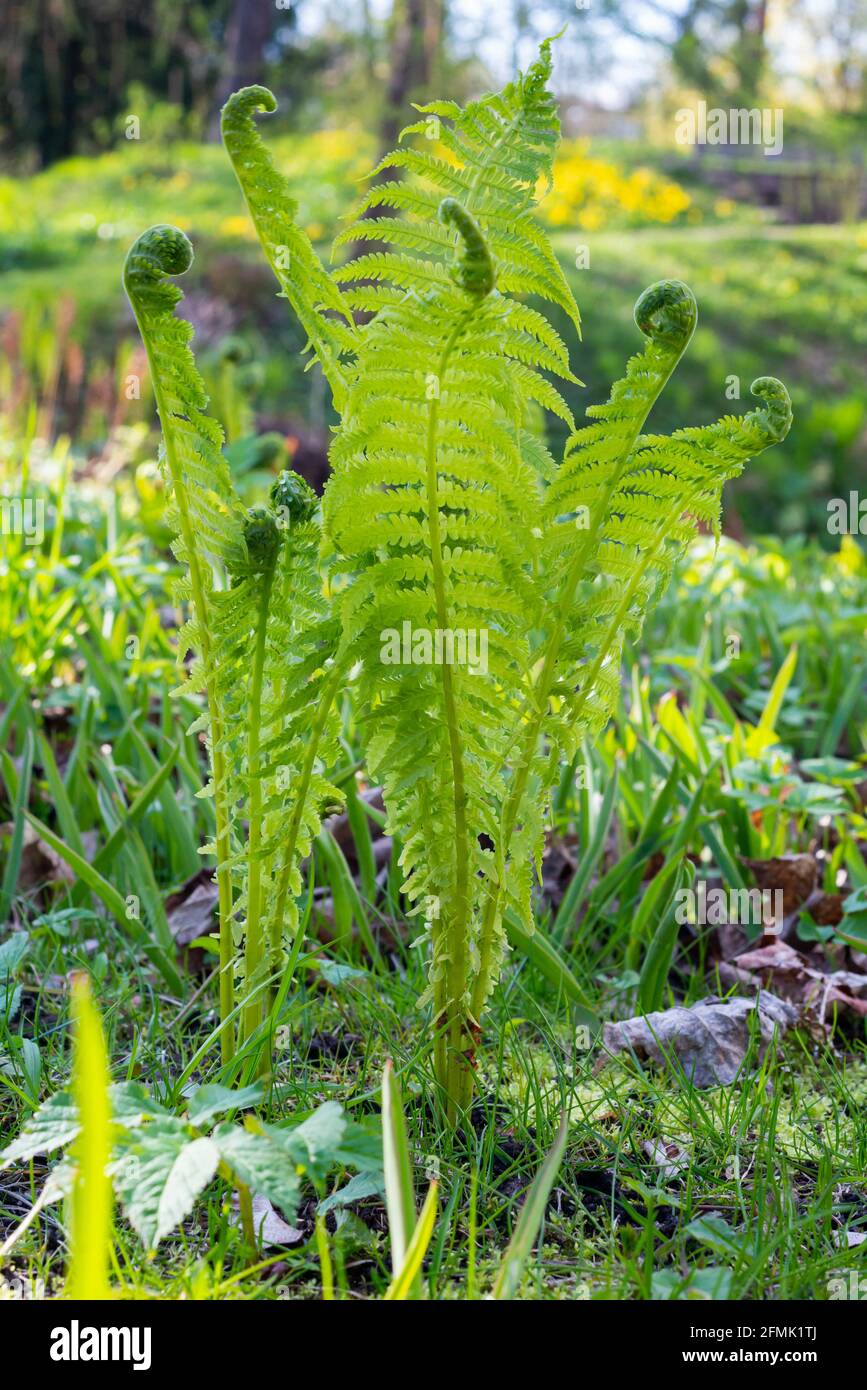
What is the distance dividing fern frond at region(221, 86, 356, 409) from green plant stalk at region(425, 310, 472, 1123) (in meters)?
0.17

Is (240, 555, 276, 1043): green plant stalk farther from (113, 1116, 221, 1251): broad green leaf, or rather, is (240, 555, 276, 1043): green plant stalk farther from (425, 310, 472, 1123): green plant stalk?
(113, 1116, 221, 1251): broad green leaf

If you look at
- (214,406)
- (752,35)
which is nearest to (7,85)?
(752,35)

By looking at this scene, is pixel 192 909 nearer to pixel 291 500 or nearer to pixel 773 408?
pixel 291 500

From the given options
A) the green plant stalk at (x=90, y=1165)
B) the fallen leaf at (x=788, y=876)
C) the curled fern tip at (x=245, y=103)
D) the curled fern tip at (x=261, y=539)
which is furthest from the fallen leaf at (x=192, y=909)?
the curled fern tip at (x=245, y=103)

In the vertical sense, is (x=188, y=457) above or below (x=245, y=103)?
below

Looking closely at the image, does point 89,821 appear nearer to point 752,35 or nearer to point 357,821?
point 357,821

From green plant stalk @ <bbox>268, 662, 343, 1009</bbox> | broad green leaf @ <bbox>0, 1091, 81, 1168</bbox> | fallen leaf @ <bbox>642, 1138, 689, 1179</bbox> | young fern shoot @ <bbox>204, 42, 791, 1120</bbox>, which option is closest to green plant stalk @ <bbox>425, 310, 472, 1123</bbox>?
young fern shoot @ <bbox>204, 42, 791, 1120</bbox>

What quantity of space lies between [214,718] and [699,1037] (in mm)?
849

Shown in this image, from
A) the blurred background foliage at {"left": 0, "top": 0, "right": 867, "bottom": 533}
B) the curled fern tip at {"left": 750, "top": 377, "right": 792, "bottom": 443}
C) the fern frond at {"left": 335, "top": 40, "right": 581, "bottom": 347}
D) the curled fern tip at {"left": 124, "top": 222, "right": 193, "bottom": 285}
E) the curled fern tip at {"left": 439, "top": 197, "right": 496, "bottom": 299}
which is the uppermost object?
the blurred background foliage at {"left": 0, "top": 0, "right": 867, "bottom": 533}

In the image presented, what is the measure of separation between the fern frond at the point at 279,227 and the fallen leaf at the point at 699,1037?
1.02m

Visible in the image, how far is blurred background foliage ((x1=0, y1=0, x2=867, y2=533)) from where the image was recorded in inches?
255

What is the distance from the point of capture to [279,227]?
127 centimetres

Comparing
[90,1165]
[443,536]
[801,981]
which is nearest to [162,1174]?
[90,1165]

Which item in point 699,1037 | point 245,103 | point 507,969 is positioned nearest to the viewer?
point 245,103
